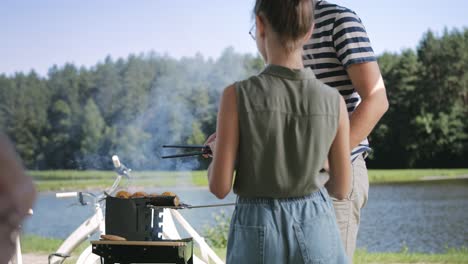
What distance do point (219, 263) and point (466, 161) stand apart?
38.6 ft

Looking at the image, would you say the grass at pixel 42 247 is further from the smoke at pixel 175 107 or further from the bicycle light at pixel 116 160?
the smoke at pixel 175 107

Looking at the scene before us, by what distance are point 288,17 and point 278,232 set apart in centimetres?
39

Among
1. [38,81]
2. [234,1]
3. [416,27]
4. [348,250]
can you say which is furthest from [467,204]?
[348,250]

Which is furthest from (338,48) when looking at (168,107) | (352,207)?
(168,107)

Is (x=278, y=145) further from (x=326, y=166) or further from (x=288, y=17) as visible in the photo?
(x=288, y=17)

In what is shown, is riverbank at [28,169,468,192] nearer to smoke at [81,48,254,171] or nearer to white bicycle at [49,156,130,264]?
smoke at [81,48,254,171]

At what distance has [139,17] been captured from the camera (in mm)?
18469

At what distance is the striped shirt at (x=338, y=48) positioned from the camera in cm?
168

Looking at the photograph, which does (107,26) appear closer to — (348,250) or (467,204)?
(467,204)

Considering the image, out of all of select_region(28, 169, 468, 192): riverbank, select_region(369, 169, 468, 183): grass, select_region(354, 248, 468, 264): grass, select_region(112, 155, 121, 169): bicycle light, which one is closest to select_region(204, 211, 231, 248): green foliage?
select_region(354, 248, 468, 264): grass

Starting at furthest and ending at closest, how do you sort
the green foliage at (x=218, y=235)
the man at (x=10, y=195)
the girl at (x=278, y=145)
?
1. the green foliage at (x=218, y=235)
2. the girl at (x=278, y=145)
3. the man at (x=10, y=195)

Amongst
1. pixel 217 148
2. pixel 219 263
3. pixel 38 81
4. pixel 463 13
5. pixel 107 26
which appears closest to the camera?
pixel 217 148

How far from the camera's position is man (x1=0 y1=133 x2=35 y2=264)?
480 millimetres

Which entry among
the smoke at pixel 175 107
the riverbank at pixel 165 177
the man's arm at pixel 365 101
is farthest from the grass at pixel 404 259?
the smoke at pixel 175 107
